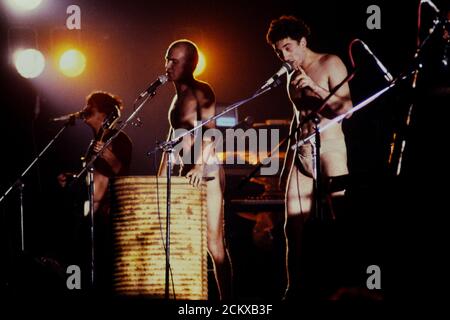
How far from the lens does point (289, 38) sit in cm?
592

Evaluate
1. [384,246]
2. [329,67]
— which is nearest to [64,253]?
[329,67]

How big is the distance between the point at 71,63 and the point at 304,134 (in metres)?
→ 3.70

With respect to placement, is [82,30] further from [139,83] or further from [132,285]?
[132,285]

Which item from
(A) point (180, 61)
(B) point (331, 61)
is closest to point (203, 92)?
(A) point (180, 61)

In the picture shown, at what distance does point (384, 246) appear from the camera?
3916 millimetres

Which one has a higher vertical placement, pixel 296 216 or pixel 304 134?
pixel 304 134

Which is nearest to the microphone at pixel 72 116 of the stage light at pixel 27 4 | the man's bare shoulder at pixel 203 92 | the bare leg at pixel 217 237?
the man's bare shoulder at pixel 203 92

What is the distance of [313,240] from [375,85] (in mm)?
3126

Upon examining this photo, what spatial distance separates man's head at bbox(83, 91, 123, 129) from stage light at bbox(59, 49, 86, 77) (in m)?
0.99

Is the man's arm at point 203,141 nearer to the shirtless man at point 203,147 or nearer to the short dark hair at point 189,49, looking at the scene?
the shirtless man at point 203,147

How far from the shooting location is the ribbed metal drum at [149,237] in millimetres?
5250

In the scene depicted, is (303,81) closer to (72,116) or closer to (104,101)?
(72,116)

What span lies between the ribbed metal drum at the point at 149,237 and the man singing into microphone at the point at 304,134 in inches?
38.4

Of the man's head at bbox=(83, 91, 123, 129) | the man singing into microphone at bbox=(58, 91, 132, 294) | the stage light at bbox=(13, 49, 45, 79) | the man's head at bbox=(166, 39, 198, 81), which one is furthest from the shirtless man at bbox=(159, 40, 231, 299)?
the stage light at bbox=(13, 49, 45, 79)
